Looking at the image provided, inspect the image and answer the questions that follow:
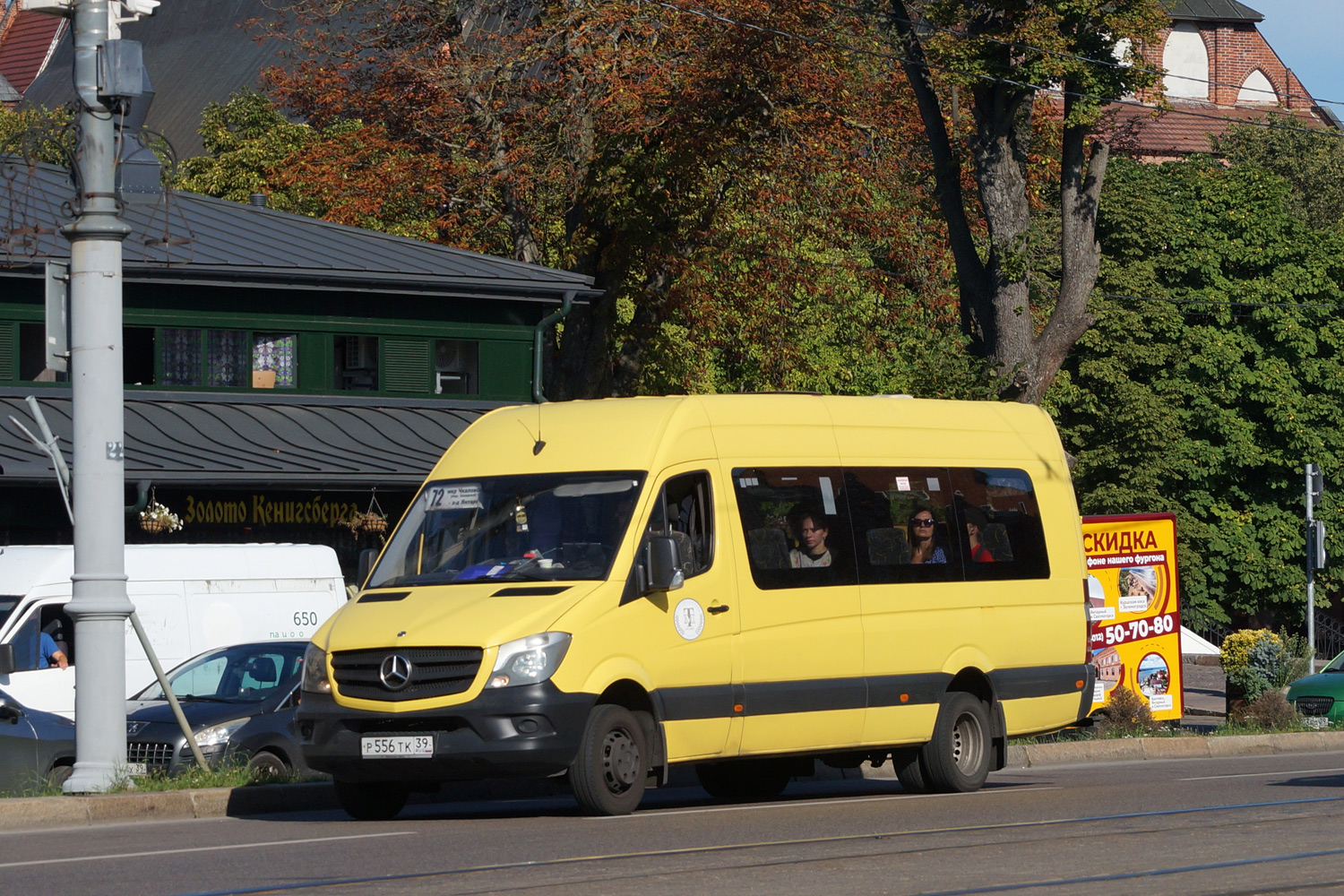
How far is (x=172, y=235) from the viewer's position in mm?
28109

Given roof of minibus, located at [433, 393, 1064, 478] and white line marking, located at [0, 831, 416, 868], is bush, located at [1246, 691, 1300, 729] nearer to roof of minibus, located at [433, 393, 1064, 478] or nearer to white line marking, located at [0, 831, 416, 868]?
roof of minibus, located at [433, 393, 1064, 478]

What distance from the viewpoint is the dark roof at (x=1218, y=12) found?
269ft

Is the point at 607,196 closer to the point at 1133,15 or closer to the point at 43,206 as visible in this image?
the point at 43,206

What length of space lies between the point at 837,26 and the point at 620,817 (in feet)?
75.8

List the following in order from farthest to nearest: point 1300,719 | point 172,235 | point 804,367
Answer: point 804,367, point 172,235, point 1300,719

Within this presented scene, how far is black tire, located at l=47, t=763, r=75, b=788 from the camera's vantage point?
46.9 ft

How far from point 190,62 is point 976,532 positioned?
227 ft

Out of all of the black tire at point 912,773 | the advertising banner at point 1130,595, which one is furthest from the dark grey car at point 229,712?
the advertising banner at point 1130,595

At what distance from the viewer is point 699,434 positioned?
1294 cm

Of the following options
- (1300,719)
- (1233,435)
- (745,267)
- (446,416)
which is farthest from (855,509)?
(1233,435)

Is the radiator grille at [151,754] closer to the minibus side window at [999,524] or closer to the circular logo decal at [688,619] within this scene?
the circular logo decal at [688,619]

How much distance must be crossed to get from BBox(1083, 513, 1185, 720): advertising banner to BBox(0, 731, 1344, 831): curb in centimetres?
140

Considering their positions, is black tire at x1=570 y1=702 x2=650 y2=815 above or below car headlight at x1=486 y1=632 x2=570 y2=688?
below

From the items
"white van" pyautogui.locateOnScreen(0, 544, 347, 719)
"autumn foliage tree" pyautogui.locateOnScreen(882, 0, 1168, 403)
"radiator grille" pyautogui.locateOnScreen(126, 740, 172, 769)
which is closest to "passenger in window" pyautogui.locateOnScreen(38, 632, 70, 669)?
"white van" pyautogui.locateOnScreen(0, 544, 347, 719)
